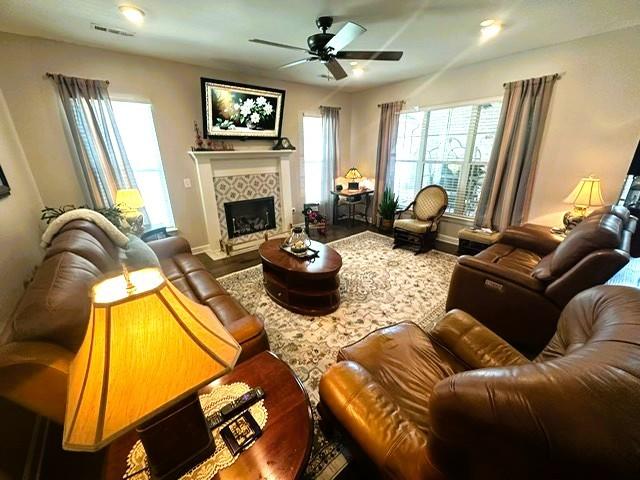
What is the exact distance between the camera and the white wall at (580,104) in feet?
8.23

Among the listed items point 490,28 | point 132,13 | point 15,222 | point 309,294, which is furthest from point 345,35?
point 15,222

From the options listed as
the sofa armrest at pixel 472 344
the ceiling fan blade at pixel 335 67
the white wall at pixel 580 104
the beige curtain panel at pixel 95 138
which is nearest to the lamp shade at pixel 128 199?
the beige curtain panel at pixel 95 138

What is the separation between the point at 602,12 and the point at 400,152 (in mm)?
2686

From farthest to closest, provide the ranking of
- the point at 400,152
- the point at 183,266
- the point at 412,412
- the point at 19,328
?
the point at 400,152, the point at 183,266, the point at 412,412, the point at 19,328

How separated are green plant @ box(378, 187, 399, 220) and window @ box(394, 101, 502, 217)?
34 cm

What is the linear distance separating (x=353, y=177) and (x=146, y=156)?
3.45 metres

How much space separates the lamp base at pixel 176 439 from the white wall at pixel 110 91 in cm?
342

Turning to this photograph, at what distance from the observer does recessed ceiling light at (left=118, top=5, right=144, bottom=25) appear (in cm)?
194

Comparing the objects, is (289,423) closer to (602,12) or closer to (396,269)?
(396,269)

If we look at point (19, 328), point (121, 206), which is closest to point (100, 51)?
point (121, 206)

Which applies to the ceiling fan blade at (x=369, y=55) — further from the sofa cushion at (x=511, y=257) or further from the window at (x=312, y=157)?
the window at (x=312, y=157)

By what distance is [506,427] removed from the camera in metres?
0.52

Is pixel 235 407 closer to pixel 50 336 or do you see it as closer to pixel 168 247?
pixel 50 336

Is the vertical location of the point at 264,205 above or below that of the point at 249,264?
above
